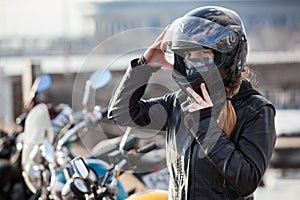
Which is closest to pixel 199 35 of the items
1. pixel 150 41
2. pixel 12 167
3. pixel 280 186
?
pixel 150 41

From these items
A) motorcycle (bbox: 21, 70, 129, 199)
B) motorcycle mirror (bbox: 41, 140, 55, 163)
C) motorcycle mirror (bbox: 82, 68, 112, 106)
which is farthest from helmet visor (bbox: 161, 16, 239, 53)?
motorcycle mirror (bbox: 41, 140, 55, 163)

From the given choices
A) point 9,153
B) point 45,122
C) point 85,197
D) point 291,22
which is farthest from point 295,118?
point 291,22

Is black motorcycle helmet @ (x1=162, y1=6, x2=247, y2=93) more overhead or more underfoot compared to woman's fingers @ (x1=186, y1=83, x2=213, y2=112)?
more overhead

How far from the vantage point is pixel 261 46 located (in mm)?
48469

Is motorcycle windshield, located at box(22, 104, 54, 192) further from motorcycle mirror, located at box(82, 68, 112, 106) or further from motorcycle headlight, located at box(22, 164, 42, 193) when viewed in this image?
Result: motorcycle mirror, located at box(82, 68, 112, 106)

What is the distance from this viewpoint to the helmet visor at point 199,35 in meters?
2.22

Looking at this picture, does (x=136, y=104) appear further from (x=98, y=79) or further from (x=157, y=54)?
(x=98, y=79)

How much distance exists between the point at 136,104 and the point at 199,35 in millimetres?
405

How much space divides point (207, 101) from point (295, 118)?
10362 millimetres

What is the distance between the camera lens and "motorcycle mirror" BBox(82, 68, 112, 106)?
146 inches

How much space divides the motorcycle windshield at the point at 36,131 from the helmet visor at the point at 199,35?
7.02 ft

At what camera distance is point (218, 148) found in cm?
207

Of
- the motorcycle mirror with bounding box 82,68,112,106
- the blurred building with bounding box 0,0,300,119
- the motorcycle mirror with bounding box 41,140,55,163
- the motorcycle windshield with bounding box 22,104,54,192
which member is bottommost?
the blurred building with bounding box 0,0,300,119

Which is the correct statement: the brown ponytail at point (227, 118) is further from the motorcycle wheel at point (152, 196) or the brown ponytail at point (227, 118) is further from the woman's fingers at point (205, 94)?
the motorcycle wheel at point (152, 196)
